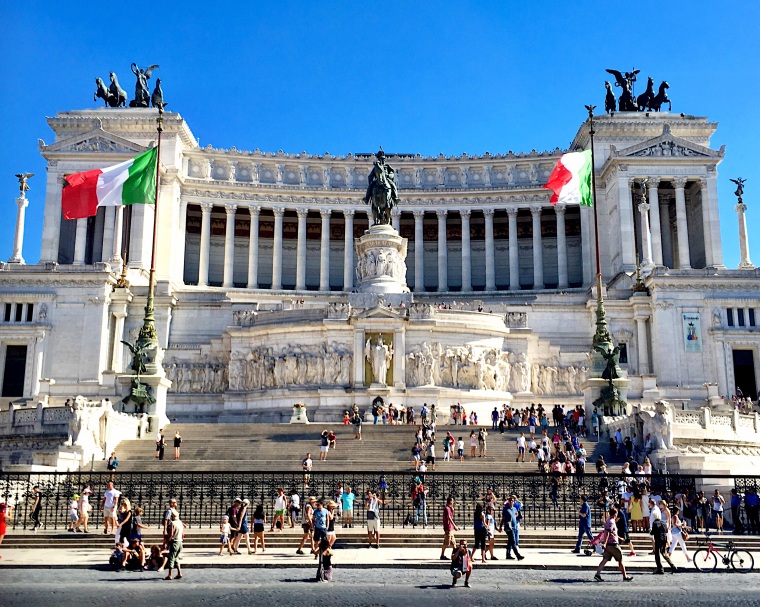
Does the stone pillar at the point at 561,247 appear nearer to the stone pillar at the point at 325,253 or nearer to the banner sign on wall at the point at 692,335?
the banner sign on wall at the point at 692,335

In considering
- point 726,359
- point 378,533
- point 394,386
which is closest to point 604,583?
point 378,533

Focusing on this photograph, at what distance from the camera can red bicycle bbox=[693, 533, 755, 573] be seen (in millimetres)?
20562

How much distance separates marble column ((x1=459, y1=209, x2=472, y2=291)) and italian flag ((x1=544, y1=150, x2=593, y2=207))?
34993 millimetres

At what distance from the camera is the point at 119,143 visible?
2904 inches

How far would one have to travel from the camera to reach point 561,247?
3068 inches

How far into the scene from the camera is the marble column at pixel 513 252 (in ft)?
257

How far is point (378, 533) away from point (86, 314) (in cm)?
4094

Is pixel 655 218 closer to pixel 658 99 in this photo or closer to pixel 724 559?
pixel 658 99

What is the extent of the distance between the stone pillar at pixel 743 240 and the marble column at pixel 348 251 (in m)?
31.7

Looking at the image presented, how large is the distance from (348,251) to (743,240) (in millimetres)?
32547

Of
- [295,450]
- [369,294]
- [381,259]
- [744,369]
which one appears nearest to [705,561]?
[295,450]

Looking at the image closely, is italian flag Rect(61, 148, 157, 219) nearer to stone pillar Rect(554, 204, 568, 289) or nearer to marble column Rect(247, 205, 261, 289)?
marble column Rect(247, 205, 261, 289)

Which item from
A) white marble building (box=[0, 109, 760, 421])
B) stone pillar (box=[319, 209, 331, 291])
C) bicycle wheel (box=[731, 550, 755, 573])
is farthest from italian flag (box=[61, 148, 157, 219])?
stone pillar (box=[319, 209, 331, 291])

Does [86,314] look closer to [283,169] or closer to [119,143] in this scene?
[119,143]
